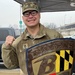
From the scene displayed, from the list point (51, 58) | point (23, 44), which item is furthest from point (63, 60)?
point (23, 44)

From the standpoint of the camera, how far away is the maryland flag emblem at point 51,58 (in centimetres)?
226

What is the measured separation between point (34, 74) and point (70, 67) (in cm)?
32

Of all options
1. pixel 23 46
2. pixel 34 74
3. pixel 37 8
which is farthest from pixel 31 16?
pixel 34 74

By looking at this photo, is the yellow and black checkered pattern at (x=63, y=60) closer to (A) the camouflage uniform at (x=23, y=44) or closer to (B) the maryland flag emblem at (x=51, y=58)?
(B) the maryland flag emblem at (x=51, y=58)

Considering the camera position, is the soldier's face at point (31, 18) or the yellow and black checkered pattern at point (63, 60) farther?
the soldier's face at point (31, 18)

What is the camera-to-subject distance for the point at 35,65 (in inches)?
88.9

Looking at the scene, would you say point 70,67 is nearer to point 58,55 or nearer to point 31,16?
point 58,55

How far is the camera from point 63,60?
2.31 meters

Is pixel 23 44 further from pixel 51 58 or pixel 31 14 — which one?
pixel 51 58

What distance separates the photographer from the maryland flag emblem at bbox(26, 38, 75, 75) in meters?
2.26

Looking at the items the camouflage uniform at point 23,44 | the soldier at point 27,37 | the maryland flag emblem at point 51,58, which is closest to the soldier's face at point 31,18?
the soldier at point 27,37

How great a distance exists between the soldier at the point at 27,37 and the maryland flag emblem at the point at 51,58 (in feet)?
1.42

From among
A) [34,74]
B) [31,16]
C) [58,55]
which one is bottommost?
[34,74]

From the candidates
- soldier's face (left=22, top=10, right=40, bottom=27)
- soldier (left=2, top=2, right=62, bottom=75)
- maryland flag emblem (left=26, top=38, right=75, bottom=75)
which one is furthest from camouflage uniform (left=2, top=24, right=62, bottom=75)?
maryland flag emblem (left=26, top=38, right=75, bottom=75)
